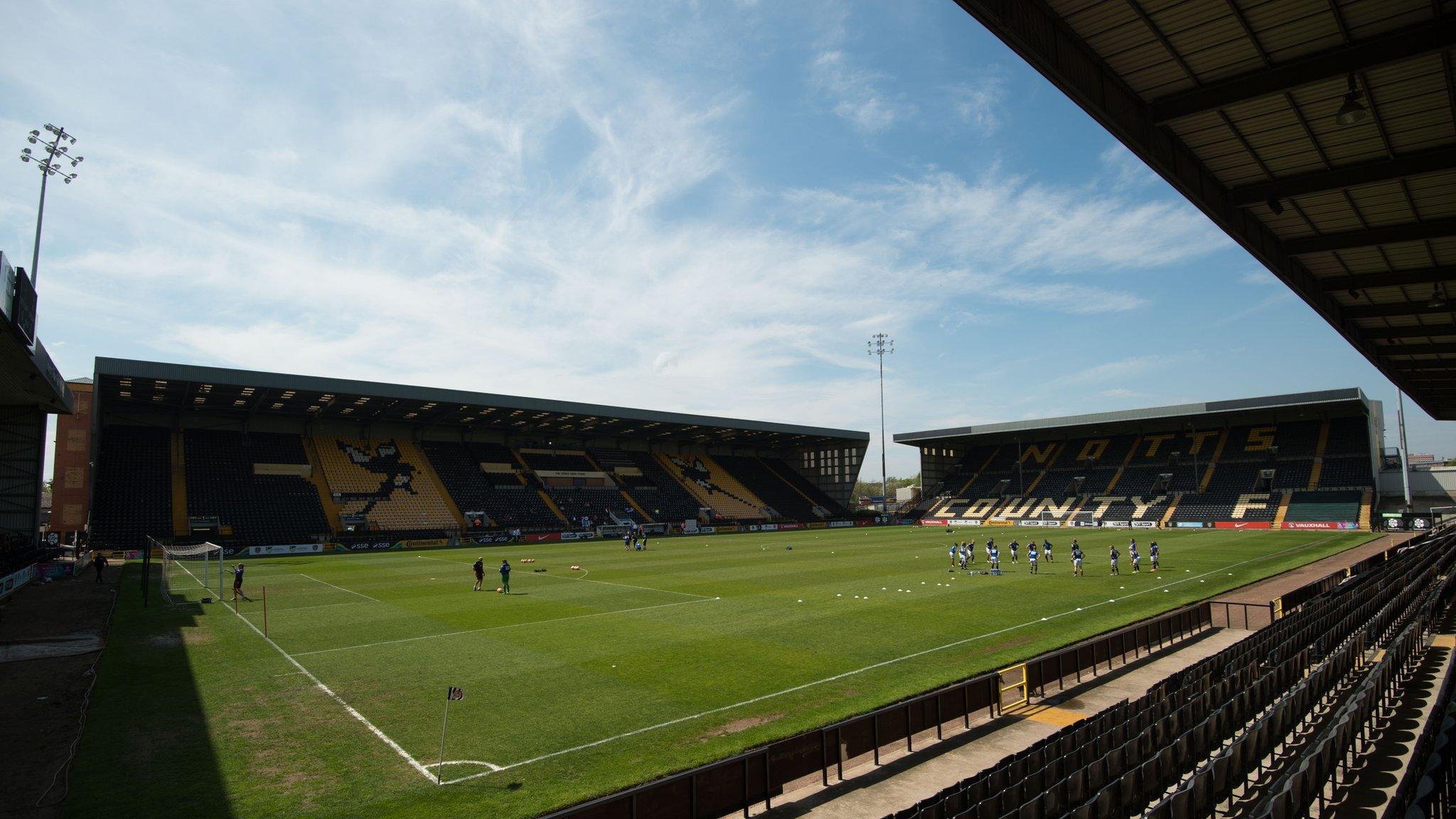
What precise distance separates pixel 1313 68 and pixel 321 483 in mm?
61231

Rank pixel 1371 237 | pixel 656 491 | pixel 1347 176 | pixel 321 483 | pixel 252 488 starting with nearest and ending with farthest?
pixel 1347 176, pixel 1371 237, pixel 252 488, pixel 321 483, pixel 656 491

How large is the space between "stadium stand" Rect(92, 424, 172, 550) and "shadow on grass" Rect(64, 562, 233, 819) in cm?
3130

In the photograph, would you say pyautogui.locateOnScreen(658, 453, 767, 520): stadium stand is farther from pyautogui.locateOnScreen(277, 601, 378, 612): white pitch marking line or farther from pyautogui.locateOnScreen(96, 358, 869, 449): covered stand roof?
pyautogui.locateOnScreen(277, 601, 378, 612): white pitch marking line

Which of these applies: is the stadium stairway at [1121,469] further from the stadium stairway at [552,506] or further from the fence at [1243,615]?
the fence at [1243,615]

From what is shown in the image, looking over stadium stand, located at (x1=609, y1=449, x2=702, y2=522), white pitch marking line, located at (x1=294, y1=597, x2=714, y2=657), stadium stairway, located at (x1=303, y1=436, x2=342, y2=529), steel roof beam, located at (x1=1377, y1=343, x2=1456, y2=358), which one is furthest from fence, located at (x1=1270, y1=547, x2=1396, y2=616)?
stadium stairway, located at (x1=303, y1=436, x2=342, y2=529)

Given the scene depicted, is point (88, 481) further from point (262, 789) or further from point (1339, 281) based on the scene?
point (1339, 281)

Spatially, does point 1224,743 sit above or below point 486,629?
above

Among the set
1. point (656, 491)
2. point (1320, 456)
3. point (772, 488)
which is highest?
point (1320, 456)

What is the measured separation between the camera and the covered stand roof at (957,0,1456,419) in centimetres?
963

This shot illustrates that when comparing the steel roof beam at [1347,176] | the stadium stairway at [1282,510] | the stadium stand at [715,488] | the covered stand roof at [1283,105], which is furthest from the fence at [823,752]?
the stadium stand at [715,488]

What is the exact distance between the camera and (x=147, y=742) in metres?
11.8

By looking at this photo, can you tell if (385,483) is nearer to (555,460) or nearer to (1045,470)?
(555,460)

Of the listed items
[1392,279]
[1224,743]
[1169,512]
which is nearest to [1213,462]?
[1169,512]

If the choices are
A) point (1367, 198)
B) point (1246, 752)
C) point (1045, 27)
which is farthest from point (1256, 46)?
point (1246, 752)
